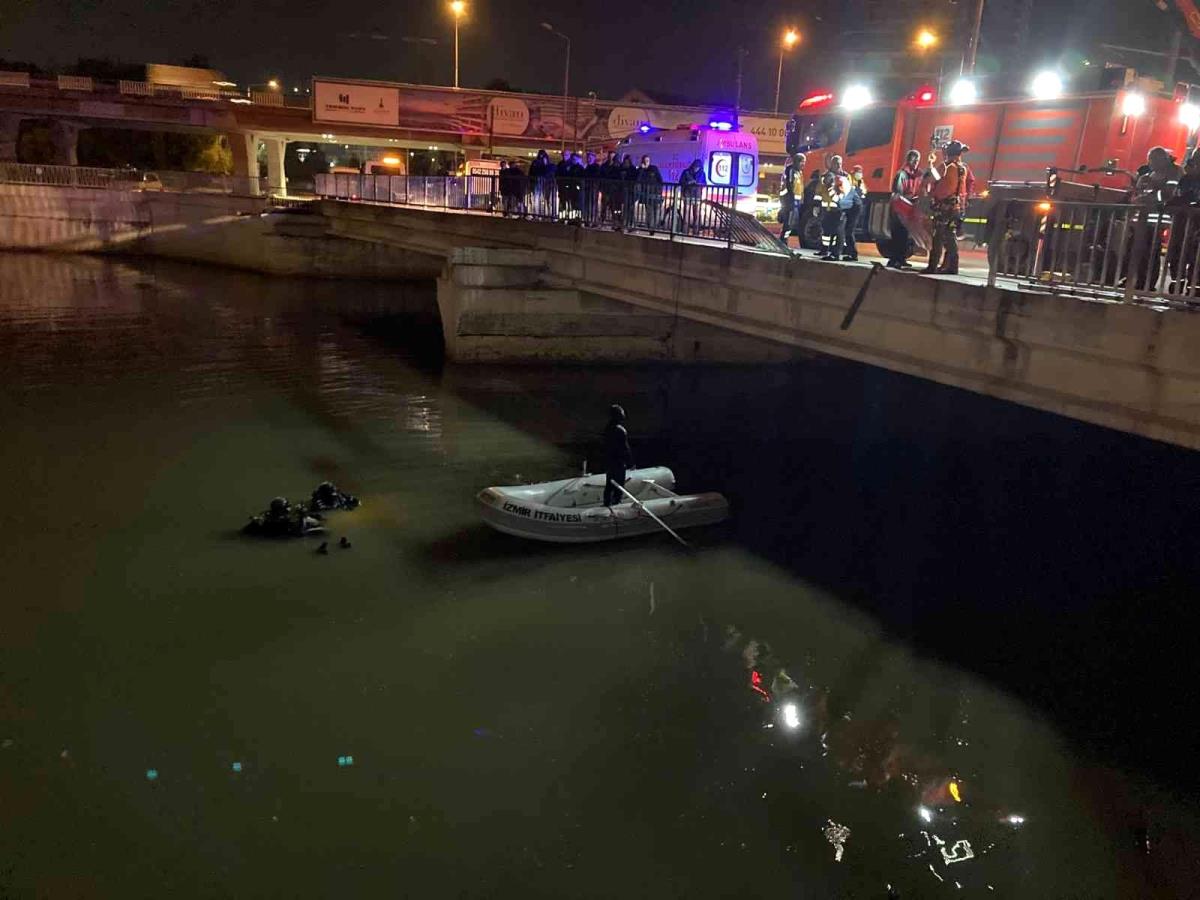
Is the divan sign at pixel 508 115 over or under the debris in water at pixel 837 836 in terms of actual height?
over

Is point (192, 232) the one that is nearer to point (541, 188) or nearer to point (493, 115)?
point (493, 115)

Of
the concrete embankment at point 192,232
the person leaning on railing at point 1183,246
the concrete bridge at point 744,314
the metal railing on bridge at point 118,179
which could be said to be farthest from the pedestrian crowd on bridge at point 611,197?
the metal railing on bridge at point 118,179

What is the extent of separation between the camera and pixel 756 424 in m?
18.7

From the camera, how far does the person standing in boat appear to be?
11.3m

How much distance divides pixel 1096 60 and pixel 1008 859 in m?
20.3

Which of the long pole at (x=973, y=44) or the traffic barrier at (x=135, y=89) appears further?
the traffic barrier at (x=135, y=89)

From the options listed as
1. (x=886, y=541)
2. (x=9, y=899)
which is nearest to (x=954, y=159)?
(x=886, y=541)

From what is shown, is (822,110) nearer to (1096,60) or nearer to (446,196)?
(1096,60)

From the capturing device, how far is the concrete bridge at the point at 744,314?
8.65 metres

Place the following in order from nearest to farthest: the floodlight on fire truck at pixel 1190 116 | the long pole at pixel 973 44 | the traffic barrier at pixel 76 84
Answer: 1. the floodlight on fire truck at pixel 1190 116
2. the long pole at pixel 973 44
3. the traffic barrier at pixel 76 84

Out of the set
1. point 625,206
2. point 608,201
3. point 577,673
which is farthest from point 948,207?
point 608,201

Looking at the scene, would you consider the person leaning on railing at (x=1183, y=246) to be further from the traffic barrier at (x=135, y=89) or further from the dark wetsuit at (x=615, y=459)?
the traffic barrier at (x=135, y=89)

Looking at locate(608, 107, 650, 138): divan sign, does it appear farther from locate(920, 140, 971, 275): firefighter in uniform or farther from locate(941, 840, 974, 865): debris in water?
locate(941, 840, 974, 865): debris in water

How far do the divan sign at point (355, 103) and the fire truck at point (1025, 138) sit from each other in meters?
29.8
